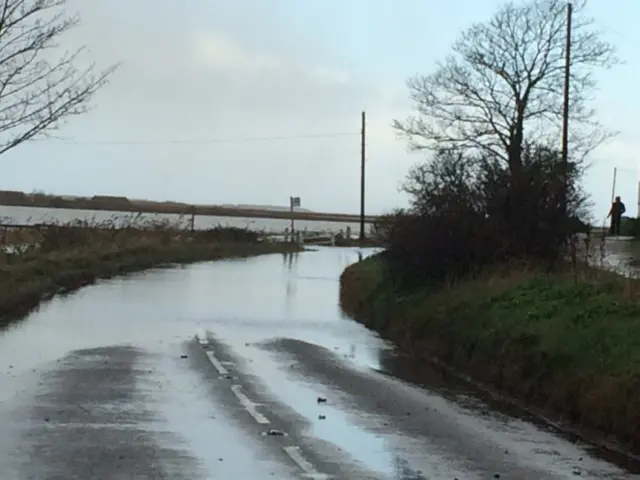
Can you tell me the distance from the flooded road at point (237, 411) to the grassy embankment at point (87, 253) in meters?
2.82

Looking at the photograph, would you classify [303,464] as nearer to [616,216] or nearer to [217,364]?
[217,364]

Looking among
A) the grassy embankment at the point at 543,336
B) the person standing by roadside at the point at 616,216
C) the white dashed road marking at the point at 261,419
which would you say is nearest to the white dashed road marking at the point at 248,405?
the white dashed road marking at the point at 261,419

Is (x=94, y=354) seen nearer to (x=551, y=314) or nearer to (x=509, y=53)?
Answer: (x=551, y=314)

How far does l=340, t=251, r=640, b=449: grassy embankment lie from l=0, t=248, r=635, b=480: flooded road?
0.65 m

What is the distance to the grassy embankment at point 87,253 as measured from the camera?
26.0 meters

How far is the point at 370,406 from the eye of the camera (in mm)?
12734

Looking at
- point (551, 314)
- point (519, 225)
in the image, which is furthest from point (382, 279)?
point (551, 314)

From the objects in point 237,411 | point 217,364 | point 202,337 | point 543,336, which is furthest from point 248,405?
point 202,337

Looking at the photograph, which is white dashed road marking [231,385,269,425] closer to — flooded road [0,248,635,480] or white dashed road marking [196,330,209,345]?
flooded road [0,248,635,480]

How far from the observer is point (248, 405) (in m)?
12.4

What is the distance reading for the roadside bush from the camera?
75.6 feet

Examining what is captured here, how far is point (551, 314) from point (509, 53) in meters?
35.0

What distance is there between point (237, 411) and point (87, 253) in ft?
86.9

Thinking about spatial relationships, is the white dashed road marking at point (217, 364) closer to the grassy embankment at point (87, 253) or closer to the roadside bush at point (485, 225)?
the grassy embankment at point (87, 253)
